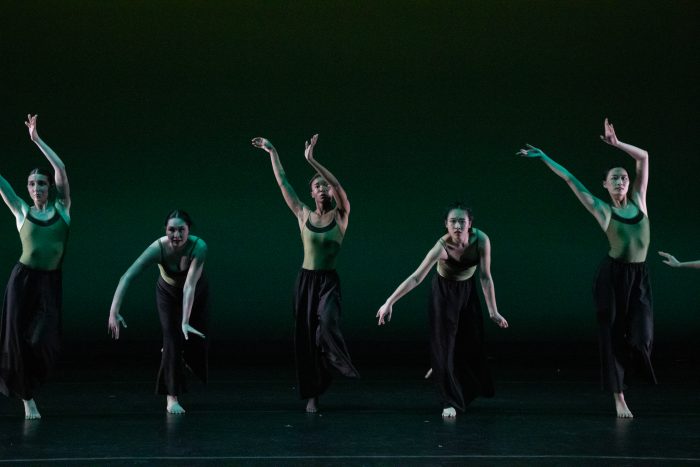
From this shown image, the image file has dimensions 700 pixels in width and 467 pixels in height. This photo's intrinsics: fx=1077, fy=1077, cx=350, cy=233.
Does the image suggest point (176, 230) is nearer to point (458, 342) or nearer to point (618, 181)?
point (458, 342)

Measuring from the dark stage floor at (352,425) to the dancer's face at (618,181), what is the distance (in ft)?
3.62

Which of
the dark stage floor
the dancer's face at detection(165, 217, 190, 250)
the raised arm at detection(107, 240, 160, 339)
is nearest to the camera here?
the dark stage floor

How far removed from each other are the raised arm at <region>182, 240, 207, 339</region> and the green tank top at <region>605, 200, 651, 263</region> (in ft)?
6.78

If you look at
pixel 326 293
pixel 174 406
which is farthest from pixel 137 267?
pixel 326 293

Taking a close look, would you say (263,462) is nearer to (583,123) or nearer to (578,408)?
(578,408)

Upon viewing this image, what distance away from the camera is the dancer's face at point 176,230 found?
5430mm

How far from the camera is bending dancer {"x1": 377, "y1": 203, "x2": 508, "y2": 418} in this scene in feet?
17.5

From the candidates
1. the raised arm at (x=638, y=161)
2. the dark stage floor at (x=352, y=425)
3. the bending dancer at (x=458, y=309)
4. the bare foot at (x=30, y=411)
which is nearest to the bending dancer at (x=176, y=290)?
the dark stage floor at (x=352, y=425)

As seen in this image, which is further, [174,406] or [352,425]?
[174,406]

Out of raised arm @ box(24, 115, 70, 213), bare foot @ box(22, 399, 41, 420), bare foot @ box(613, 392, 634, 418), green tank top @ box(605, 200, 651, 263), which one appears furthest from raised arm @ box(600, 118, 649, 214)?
bare foot @ box(22, 399, 41, 420)

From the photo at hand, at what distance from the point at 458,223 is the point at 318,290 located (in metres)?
0.84

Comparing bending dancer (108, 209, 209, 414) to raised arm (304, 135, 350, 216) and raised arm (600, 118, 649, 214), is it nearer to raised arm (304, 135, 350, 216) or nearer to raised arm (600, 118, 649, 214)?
raised arm (304, 135, 350, 216)

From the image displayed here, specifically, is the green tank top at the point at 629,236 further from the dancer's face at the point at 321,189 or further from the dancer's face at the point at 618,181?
the dancer's face at the point at 321,189

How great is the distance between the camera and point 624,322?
17.5 ft
